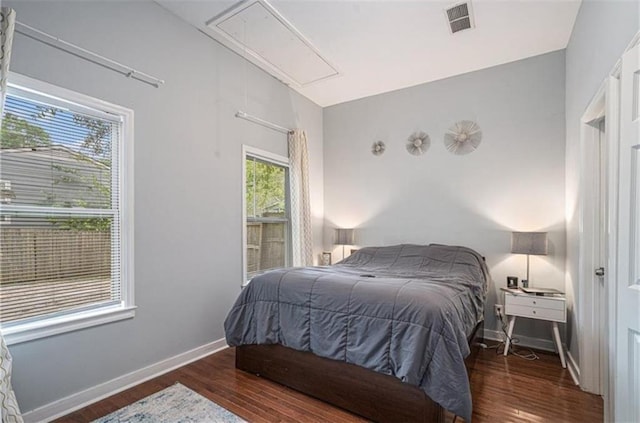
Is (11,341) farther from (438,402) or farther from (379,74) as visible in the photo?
(379,74)

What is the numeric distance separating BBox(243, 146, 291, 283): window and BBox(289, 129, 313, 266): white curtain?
0.36ft

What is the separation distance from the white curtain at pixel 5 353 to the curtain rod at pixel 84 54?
0.24m

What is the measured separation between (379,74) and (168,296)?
3.33m

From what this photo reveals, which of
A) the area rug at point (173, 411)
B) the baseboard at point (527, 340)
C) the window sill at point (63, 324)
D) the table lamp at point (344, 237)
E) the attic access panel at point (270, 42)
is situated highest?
the attic access panel at point (270, 42)

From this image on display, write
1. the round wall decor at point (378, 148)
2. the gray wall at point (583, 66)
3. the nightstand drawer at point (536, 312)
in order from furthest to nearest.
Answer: the round wall decor at point (378, 148) < the nightstand drawer at point (536, 312) < the gray wall at point (583, 66)

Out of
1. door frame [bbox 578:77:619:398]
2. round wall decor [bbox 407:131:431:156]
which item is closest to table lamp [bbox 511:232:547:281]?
door frame [bbox 578:77:619:398]

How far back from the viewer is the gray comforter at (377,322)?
5.65 feet

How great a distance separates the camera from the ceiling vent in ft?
8.59

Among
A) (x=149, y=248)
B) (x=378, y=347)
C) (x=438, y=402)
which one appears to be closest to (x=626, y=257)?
(x=438, y=402)

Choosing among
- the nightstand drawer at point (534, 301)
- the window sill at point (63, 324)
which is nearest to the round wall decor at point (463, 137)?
the nightstand drawer at point (534, 301)

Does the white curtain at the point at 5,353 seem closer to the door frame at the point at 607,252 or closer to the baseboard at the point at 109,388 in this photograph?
the baseboard at the point at 109,388

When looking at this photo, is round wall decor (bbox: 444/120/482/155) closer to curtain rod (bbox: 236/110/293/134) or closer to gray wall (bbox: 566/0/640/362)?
gray wall (bbox: 566/0/640/362)

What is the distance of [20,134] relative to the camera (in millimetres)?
1961

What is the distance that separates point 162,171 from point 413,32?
2640 millimetres
